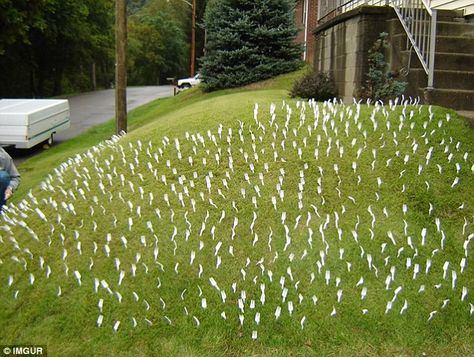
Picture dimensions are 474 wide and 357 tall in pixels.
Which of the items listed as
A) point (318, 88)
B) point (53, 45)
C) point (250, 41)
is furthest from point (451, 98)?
point (53, 45)

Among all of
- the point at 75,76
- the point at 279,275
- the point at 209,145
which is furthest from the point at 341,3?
the point at 75,76

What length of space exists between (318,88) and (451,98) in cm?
361

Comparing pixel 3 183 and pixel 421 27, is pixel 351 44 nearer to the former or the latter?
pixel 421 27

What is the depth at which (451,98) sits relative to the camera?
274 inches

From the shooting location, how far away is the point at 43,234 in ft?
16.0

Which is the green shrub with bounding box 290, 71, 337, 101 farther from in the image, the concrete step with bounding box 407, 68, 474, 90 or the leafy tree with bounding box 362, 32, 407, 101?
the concrete step with bounding box 407, 68, 474, 90

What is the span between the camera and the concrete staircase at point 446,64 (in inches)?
274

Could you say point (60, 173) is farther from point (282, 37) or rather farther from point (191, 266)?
point (282, 37)

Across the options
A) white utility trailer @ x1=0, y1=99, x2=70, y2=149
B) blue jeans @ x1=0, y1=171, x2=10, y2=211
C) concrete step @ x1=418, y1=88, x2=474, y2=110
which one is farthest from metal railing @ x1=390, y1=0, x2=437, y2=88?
white utility trailer @ x1=0, y1=99, x2=70, y2=149

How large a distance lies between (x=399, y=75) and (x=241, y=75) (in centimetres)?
941

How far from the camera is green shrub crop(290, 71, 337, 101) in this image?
33.5 feet

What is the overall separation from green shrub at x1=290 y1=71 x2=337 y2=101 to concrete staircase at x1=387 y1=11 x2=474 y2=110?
2.13m

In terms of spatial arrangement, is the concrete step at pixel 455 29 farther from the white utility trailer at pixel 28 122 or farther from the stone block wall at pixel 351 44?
the white utility trailer at pixel 28 122

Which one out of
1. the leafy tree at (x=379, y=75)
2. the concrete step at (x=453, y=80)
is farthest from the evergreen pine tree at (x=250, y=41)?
the concrete step at (x=453, y=80)
